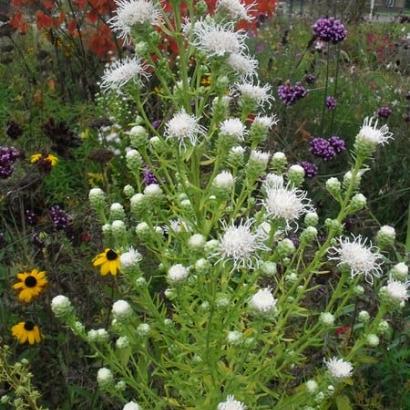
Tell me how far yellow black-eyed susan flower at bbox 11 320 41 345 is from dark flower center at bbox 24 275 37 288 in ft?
0.48

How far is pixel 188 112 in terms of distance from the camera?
1.87 meters

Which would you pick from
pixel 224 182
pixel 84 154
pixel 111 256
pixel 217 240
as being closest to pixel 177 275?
pixel 217 240

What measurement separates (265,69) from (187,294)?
445cm

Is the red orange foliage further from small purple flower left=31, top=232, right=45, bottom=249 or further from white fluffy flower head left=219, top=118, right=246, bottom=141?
white fluffy flower head left=219, top=118, right=246, bottom=141

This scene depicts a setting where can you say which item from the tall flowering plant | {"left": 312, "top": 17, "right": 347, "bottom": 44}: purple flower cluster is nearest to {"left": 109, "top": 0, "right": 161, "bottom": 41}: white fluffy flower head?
the tall flowering plant

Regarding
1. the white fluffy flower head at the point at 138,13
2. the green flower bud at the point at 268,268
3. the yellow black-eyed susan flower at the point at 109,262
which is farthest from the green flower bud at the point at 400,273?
the yellow black-eyed susan flower at the point at 109,262

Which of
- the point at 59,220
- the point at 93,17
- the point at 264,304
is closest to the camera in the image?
the point at 264,304

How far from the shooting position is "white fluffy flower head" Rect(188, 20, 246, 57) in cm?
177

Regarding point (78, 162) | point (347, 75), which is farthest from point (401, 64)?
point (78, 162)

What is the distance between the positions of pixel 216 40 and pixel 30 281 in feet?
4.09

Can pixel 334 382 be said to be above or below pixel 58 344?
above

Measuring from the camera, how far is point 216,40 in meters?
1.78

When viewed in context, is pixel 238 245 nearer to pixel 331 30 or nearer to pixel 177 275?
pixel 177 275

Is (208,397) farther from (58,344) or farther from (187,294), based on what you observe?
(58,344)
